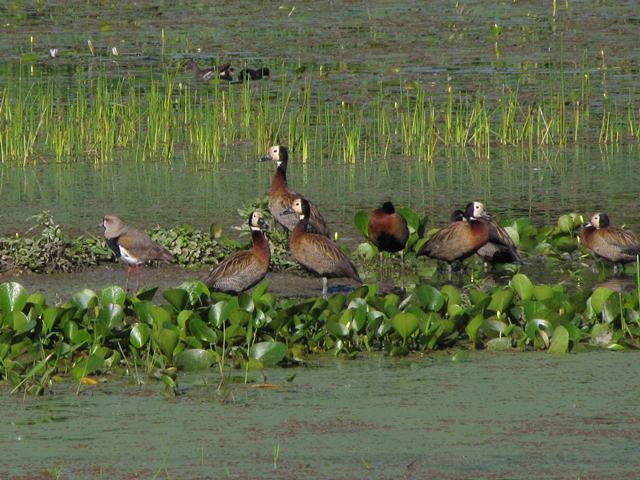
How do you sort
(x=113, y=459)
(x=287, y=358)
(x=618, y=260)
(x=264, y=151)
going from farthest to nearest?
(x=264, y=151) → (x=618, y=260) → (x=287, y=358) → (x=113, y=459)

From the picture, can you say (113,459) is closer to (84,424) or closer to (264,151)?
(84,424)

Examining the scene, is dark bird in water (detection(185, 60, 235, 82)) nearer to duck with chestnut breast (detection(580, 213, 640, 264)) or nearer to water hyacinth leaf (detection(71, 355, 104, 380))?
duck with chestnut breast (detection(580, 213, 640, 264))

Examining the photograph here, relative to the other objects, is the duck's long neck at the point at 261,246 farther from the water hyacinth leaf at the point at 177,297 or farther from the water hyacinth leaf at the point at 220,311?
the water hyacinth leaf at the point at 220,311

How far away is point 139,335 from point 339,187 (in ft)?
21.4

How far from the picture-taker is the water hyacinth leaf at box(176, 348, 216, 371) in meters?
7.27

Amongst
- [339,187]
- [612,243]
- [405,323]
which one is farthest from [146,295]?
[339,187]

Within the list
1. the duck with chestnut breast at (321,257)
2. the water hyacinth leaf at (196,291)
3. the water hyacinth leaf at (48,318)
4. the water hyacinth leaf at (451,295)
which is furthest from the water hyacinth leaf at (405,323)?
the duck with chestnut breast at (321,257)

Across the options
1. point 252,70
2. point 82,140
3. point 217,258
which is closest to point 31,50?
point 252,70

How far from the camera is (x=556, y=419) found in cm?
626

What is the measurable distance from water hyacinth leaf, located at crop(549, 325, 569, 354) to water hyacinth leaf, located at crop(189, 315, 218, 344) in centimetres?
180

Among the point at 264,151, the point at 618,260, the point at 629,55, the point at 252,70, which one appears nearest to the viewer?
the point at 618,260

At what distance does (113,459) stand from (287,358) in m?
1.98

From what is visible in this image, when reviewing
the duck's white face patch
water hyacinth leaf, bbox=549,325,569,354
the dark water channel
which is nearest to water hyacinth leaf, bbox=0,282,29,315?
the dark water channel

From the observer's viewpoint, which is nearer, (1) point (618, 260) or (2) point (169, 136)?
(1) point (618, 260)
